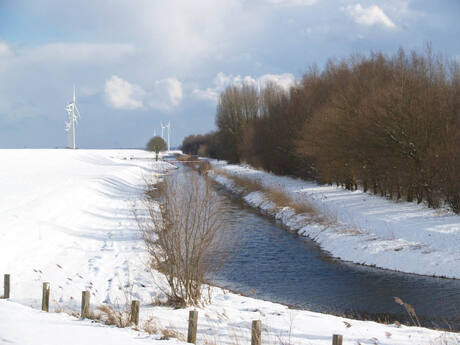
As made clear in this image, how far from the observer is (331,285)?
14.6m

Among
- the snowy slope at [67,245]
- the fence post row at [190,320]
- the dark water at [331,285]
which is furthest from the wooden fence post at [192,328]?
the dark water at [331,285]

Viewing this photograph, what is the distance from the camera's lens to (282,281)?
15.0 meters

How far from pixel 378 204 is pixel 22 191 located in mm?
21963

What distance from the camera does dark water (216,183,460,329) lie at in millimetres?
12305

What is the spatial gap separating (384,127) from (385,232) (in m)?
7.71

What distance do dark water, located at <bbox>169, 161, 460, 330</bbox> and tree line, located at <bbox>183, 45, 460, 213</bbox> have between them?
7686mm

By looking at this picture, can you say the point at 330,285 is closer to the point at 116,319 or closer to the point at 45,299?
the point at 116,319

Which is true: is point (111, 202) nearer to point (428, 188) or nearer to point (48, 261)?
point (48, 261)

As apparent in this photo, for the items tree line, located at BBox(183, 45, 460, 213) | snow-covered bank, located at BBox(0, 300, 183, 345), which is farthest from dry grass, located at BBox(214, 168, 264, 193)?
snow-covered bank, located at BBox(0, 300, 183, 345)

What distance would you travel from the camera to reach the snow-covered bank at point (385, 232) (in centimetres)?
1638

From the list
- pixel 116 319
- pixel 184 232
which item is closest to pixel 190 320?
pixel 116 319

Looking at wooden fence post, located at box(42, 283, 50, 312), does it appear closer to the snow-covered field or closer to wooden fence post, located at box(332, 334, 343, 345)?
the snow-covered field

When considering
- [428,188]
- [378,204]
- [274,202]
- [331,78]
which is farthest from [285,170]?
[428,188]

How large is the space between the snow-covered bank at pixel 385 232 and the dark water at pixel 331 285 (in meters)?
0.70
